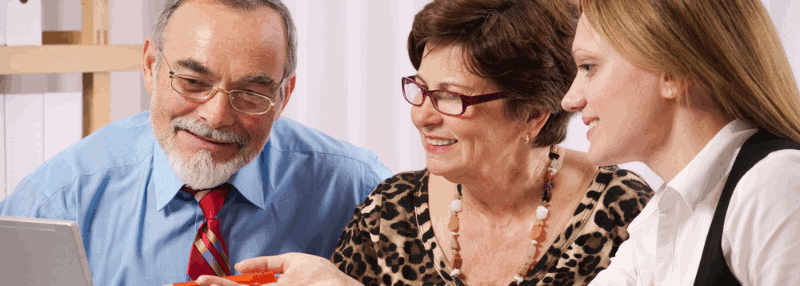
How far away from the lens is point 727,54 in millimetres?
1012

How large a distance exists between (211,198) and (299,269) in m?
0.49

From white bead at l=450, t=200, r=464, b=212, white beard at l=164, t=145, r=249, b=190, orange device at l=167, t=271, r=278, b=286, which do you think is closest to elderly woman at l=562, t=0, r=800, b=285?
white bead at l=450, t=200, r=464, b=212

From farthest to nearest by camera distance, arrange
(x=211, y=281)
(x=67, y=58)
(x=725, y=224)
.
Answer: (x=67, y=58)
(x=211, y=281)
(x=725, y=224)

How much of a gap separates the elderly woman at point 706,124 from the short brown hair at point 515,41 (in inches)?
13.9

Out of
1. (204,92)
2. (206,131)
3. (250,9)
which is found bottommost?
(206,131)

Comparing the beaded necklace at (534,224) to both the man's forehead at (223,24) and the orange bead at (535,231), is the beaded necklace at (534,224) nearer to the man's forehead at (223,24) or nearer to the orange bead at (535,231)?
the orange bead at (535,231)

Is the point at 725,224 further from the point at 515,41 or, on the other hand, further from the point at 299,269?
the point at 299,269

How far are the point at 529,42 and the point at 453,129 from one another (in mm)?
259

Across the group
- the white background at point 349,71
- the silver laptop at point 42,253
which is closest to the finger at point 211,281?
the silver laptop at point 42,253

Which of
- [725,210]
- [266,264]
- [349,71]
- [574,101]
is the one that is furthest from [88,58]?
[725,210]

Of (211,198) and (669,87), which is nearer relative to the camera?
(669,87)

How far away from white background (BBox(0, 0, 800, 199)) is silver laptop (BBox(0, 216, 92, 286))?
2252 millimetres

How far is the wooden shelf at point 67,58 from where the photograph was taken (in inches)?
95.4

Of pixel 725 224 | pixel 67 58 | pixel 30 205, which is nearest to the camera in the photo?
pixel 725 224
